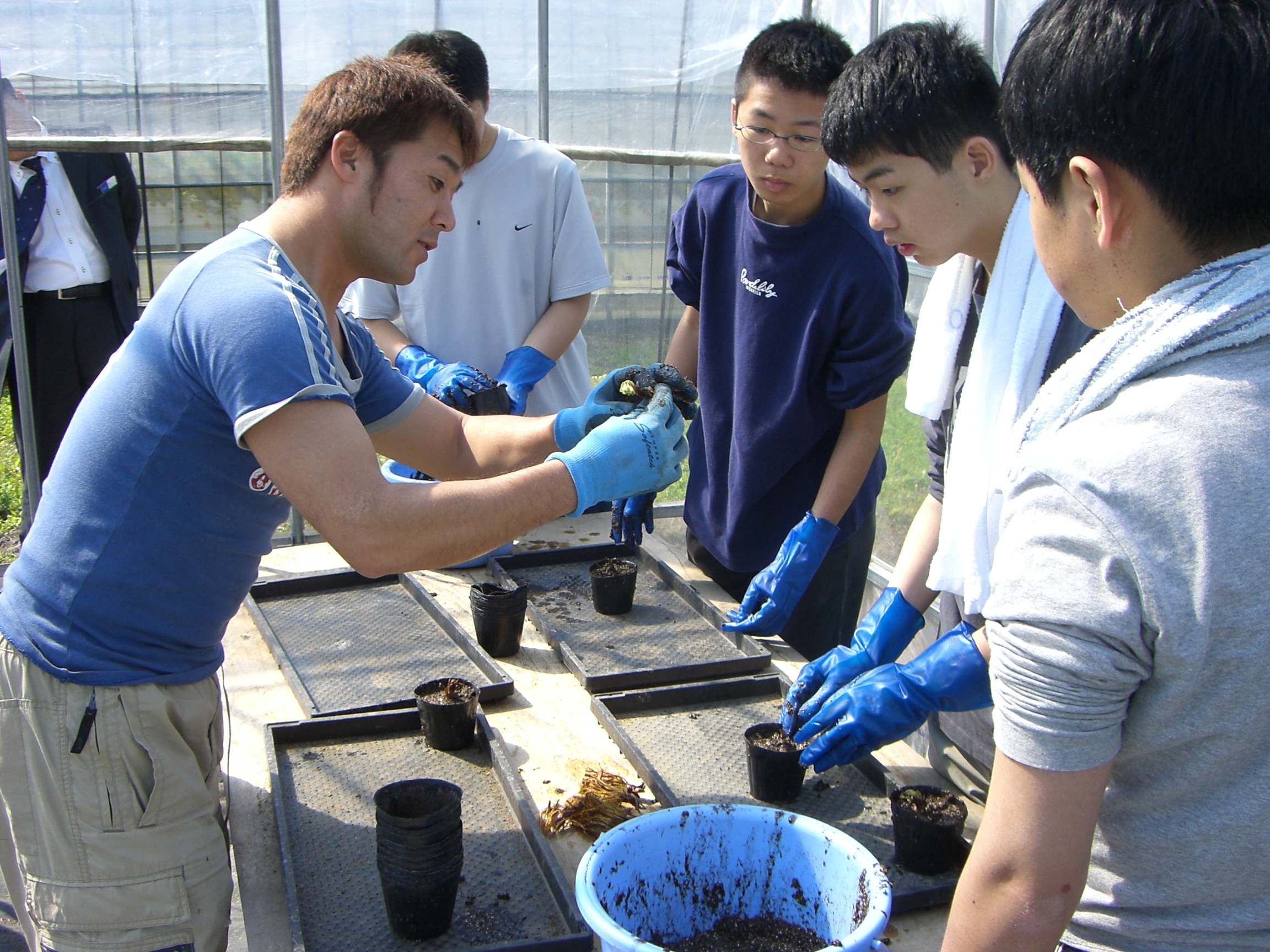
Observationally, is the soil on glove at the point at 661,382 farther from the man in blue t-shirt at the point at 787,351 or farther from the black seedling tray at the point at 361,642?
the black seedling tray at the point at 361,642

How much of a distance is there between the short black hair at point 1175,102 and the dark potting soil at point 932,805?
945mm

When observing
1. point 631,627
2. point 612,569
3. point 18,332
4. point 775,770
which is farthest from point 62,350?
point 775,770

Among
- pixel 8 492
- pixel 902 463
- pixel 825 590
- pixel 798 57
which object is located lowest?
pixel 8 492

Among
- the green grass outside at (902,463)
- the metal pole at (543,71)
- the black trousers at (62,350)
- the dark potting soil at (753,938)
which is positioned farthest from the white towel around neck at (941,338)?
the black trousers at (62,350)

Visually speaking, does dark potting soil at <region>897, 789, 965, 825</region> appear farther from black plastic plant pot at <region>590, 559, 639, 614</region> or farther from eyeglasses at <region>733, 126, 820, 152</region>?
eyeglasses at <region>733, 126, 820, 152</region>

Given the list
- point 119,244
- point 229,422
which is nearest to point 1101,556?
point 229,422

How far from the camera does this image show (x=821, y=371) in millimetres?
2385

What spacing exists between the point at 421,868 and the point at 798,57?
5.92 ft

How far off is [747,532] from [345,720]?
1.12 m

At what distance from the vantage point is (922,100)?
1661 millimetres

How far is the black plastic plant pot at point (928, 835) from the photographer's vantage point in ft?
4.67

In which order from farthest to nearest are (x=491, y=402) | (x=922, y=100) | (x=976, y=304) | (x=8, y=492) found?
(x=8, y=492), (x=491, y=402), (x=976, y=304), (x=922, y=100)

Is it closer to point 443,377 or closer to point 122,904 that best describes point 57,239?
point 443,377

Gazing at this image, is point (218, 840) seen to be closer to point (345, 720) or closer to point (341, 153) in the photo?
point (345, 720)
